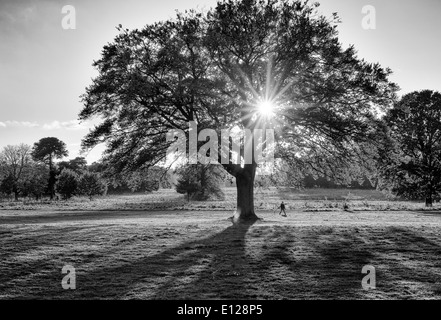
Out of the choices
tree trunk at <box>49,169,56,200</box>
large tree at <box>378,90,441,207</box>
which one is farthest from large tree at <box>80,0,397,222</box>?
tree trunk at <box>49,169,56,200</box>

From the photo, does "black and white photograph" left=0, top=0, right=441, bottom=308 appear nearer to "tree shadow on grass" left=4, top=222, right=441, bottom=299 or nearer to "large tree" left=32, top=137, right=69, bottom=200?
"tree shadow on grass" left=4, top=222, right=441, bottom=299

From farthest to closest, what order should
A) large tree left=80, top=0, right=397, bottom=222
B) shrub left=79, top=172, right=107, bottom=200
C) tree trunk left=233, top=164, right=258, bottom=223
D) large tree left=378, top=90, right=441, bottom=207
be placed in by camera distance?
shrub left=79, top=172, right=107, bottom=200
large tree left=378, top=90, right=441, bottom=207
tree trunk left=233, top=164, right=258, bottom=223
large tree left=80, top=0, right=397, bottom=222

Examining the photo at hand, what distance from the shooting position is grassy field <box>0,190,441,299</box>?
294 inches

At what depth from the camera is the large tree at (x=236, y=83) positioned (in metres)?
15.6

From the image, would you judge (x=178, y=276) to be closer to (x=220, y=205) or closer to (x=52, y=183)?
(x=220, y=205)

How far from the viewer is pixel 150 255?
10547mm

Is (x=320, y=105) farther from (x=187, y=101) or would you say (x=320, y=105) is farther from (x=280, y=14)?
(x=187, y=101)

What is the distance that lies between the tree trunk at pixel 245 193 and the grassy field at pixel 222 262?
19.1 feet

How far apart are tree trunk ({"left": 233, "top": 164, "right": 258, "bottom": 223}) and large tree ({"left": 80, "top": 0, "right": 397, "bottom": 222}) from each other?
6.44 ft

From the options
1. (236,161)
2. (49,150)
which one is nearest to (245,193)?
(236,161)

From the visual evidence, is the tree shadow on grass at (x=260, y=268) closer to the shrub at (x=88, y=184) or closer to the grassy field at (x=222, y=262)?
the grassy field at (x=222, y=262)

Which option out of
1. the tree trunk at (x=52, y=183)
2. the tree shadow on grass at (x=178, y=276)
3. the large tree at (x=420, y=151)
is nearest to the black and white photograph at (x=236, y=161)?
the tree shadow on grass at (x=178, y=276)

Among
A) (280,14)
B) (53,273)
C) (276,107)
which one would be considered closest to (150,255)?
(53,273)
